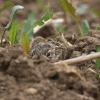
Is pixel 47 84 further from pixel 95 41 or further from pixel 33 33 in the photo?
pixel 33 33

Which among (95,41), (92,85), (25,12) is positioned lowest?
Answer: (92,85)

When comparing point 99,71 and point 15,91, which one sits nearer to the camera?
point 15,91

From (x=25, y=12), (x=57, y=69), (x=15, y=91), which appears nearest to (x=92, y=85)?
(x=57, y=69)

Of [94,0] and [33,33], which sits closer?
[33,33]

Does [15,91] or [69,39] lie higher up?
[69,39]

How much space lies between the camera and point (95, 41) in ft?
7.60

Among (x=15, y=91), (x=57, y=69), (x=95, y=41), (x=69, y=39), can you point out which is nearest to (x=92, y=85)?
(x=57, y=69)

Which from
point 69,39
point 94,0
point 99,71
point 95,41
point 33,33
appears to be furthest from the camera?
point 94,0

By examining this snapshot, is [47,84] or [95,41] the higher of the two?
[95,41]

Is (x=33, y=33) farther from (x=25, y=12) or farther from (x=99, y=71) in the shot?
(x=25, y=12)

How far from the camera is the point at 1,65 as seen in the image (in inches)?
73.3

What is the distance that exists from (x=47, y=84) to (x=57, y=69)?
0.26 ft

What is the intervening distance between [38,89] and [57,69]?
0.41 feet

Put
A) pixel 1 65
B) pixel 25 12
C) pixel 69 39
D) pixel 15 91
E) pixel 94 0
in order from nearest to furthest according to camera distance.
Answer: pixel 15 91 → pixel 1 65 → pixel 69 39 → pixel 25 12 → pixel 94 0
